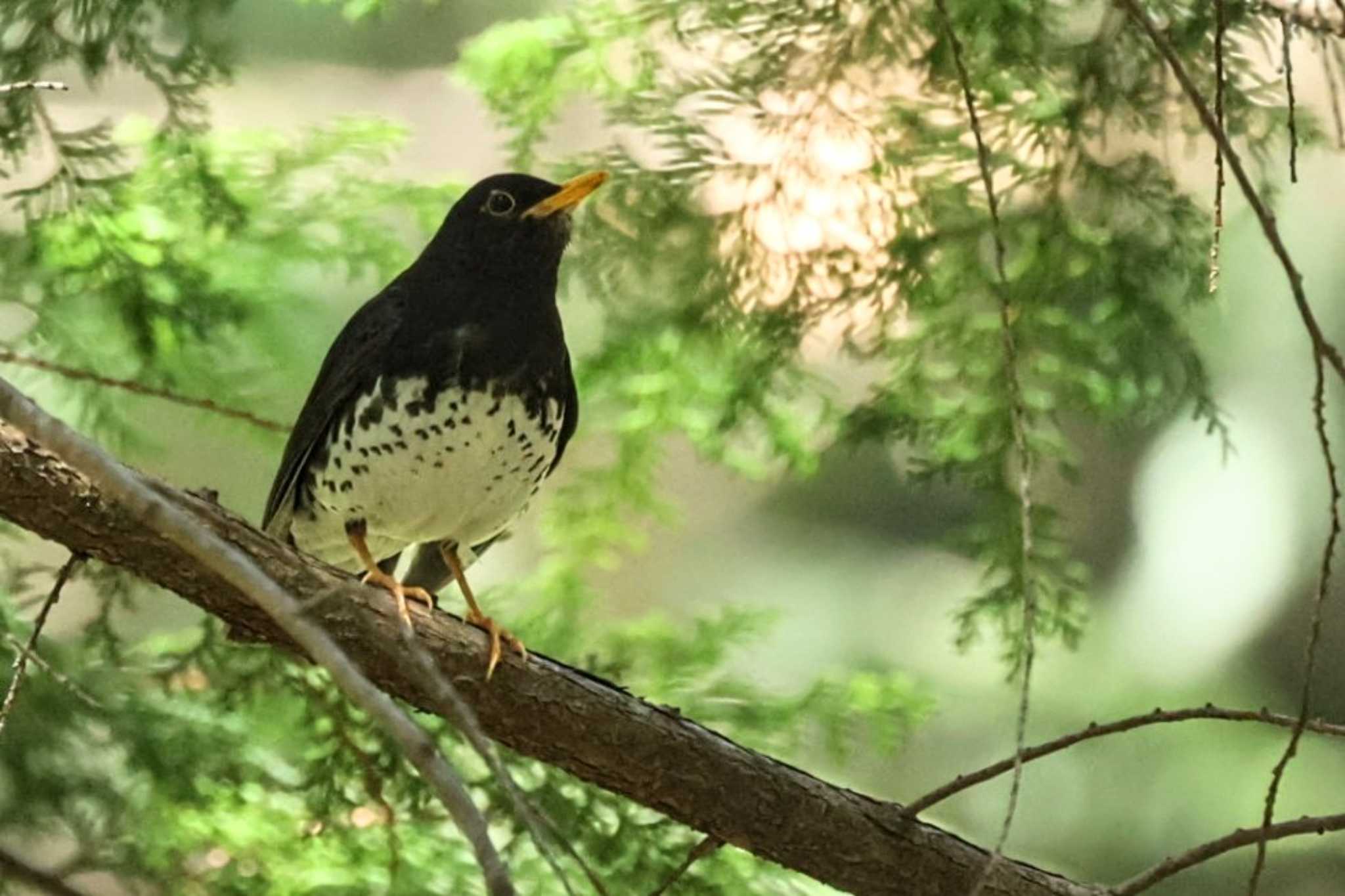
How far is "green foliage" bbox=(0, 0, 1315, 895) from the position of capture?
2574 millimetres

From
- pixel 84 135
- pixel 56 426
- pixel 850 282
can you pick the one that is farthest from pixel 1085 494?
pixel 56 426

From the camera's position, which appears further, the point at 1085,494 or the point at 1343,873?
the point at 1085,494

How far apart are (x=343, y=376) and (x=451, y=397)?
20 cm

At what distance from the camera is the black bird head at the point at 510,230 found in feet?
8.23

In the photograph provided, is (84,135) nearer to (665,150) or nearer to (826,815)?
(665,150)

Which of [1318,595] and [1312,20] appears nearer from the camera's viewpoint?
[1318,595]

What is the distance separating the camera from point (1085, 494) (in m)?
4.78

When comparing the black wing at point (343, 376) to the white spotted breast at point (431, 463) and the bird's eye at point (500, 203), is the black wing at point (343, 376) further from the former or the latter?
the bird's eye at point (500, 203)

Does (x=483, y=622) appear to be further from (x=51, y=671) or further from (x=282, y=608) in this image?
(x=282, y=608)

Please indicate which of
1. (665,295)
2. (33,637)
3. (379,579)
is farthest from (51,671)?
(665,295)

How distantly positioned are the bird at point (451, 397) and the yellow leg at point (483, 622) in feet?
0.03

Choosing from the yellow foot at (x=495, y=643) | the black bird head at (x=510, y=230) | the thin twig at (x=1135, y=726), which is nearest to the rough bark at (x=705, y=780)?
the yellow foot at (x=495, y=643)

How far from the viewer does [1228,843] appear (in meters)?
1.69

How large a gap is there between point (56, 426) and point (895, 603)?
152 inches
